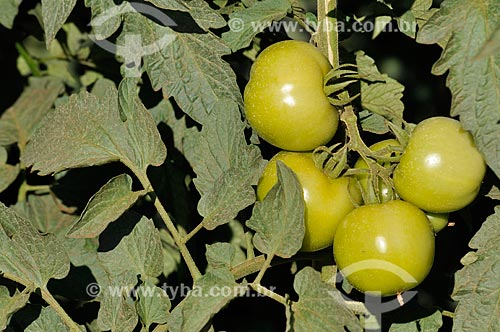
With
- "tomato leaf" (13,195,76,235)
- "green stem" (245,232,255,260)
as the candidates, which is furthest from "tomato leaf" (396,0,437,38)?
"tomato leaf" (13,195,76,235)

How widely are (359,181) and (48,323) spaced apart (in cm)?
46

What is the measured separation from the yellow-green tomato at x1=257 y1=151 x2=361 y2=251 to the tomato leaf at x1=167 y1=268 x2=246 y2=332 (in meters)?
0.12

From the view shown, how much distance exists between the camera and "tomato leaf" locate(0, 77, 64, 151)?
160 cm

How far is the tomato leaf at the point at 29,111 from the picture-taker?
1.60m

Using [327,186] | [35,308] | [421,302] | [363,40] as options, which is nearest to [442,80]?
[363,40]

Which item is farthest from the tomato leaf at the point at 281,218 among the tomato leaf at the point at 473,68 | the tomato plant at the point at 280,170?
the tomato leaf at the point at 473,68

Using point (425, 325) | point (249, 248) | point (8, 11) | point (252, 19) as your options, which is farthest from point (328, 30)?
point (8, 11)

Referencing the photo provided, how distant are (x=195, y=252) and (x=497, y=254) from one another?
569mm

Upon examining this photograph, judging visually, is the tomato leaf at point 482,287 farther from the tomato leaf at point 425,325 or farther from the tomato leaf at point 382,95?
the tomato leaf at point 382,95

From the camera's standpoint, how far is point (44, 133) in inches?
47.1

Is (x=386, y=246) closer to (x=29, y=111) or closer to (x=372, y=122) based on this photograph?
(x=372, y=122)

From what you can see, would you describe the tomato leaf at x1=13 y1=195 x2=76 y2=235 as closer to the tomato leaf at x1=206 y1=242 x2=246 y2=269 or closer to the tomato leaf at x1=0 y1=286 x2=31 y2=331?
the tomato leaf at x1=0 y1=286 x2=31 y2=331

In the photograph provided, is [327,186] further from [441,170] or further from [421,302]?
[421,302]

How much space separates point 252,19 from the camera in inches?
44.7
